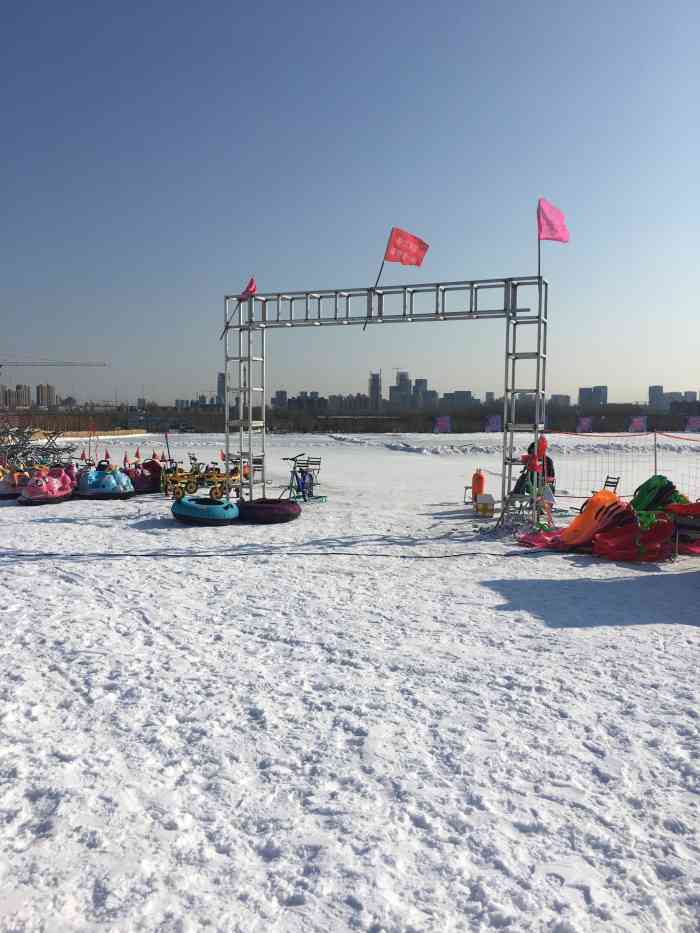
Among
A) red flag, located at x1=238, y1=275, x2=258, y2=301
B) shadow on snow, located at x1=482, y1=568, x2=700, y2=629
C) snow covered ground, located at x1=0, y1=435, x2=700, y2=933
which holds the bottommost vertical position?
snow covered ground, located at x1=0, y1=435, x2=700, y2=933

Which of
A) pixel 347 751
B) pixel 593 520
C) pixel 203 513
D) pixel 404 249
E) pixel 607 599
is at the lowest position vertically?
pixel 347 751

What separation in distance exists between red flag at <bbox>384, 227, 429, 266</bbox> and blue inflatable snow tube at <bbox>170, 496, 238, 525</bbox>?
5.94 metres

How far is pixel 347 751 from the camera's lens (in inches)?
173

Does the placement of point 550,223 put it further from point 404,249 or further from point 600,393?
point 600,393

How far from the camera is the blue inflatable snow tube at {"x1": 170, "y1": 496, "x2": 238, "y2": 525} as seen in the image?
12797 millimetres

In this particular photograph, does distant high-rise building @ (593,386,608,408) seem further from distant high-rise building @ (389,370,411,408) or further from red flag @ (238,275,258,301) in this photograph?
red flag @ (238,275,258,301)

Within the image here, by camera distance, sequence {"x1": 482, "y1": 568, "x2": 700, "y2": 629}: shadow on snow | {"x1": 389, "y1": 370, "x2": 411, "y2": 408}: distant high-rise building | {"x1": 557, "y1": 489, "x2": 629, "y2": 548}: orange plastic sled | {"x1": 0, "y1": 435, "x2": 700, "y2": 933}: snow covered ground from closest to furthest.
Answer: {"x1": 0, "y1": 435, "x2": 700, "y2": 933}: snow covered ground, {"x1": 482, "y1": 568, "x2": 700, "y2": 629}: shadow on snow, {"x1": 557, "y1": 489, "x2": 629, "y2": 548}: orange plastic sled, {"x1": 389, "y1": 370, "x2": 411, "y2": 408}: distant high-rise building

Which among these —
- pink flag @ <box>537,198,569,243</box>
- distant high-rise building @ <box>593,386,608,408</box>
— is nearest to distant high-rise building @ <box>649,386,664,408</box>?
distant high-rise building @ <box>593,386,608,408</box>

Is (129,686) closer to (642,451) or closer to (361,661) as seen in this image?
(361,661)

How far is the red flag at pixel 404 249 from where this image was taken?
13125mm

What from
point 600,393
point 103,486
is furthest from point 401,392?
point 103,486

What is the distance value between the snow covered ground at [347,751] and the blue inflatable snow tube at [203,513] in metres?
A: 3.57

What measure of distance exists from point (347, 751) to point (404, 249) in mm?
10852

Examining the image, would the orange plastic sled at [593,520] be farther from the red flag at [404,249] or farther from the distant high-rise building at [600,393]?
the distant high-rise building at [600,393]
